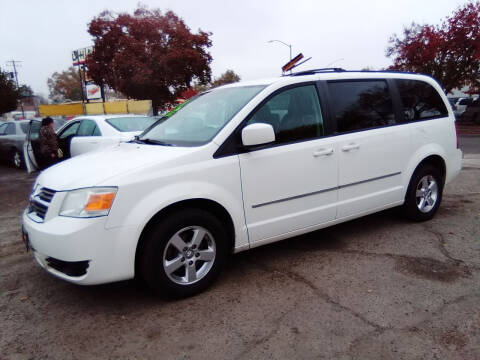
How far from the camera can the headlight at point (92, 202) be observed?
2.70 metres

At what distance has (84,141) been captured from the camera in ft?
26.7

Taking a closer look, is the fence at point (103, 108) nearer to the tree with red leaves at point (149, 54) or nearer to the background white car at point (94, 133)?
the tree with red leaves at point (149, 54)

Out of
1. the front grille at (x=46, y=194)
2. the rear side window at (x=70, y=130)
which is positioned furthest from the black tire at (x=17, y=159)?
the front grille at (x=46, y=194)

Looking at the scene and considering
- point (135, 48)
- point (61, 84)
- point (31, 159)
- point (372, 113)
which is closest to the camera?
point (372, 113)

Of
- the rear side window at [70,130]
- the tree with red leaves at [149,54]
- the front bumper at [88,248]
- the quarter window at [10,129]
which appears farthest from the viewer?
the tree with red leaves at [149,54]

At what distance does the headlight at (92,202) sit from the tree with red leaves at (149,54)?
2443cm

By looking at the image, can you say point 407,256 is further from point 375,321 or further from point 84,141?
point 84,141

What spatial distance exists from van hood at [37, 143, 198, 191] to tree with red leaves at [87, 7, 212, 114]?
77.8 ft

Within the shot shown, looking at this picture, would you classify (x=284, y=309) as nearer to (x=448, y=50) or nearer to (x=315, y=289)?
(x=315, y=289)

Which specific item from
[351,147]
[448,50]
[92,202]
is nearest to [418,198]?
[351,147]

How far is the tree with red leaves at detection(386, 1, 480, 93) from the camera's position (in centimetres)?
1942

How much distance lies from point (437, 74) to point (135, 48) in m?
19.2

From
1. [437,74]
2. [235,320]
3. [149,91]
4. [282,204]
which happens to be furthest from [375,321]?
[149,91]

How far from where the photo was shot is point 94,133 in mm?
8102
